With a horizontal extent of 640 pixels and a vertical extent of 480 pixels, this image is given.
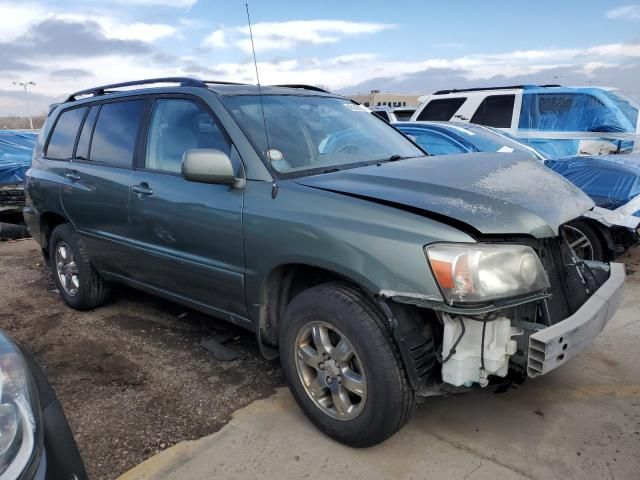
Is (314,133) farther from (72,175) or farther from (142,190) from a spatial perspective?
(72,175)

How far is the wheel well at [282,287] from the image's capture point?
2766mm

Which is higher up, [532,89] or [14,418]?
[532,89]

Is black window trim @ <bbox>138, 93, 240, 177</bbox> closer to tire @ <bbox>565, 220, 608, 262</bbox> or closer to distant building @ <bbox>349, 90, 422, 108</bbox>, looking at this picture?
tire @ <bbox>565, 220, 608, 262</bbox>

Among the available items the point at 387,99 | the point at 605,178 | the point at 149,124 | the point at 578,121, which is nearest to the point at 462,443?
the point at 149,124

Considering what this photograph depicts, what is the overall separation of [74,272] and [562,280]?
12.8 ft

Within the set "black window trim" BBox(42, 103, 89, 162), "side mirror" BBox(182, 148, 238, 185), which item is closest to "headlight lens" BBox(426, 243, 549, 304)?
"side mirror" BBox(182, 148, 238, 185)

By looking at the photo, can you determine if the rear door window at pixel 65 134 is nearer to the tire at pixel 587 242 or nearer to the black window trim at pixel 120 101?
the black window trim at pixel 120 101

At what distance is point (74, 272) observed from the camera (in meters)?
4.59

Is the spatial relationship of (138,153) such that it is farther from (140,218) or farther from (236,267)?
(236,267)

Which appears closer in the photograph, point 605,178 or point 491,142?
point 605,178

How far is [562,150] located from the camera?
8.64 metres

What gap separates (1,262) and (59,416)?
581 cm

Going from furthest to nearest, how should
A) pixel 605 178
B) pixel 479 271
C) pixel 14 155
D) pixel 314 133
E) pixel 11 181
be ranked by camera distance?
pixel 14 155 → pixel 11 181 → pixel 605 178 → pixel 314 133 → pixel 479 271

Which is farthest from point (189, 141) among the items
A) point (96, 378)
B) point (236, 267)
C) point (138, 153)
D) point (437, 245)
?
point (437, 245)
